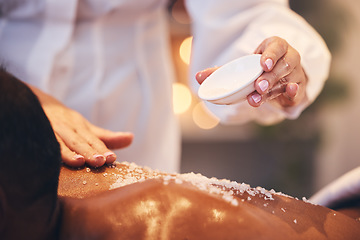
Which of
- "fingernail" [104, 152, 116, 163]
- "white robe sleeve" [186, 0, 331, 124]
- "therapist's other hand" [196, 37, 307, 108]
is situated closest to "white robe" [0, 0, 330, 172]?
"white robe sleeve" [186, 0, 331, 124]

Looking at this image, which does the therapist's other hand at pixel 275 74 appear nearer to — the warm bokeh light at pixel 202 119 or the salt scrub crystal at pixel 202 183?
the salt scrub crystal at pixel 202 183

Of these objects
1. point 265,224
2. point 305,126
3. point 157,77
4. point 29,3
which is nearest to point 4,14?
point 29,3

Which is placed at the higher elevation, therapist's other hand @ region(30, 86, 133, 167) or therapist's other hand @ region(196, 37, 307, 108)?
therapist's other hand @ region(196, 37, 307, 108)

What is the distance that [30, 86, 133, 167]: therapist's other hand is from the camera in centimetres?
74

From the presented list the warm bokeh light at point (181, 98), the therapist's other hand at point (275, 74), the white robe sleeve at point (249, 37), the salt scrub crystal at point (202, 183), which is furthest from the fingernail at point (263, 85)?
the warm bokeh light at point (181, 98)

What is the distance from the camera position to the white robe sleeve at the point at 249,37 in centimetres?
99

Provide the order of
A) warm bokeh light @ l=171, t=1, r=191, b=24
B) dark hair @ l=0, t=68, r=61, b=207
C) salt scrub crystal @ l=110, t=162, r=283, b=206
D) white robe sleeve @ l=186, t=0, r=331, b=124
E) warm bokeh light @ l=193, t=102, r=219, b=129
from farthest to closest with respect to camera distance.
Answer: warm bokeh light @ l=193, t=102, r=219, b=129
warm bokeh light @ l=171, t=1, r=191, b=24
white robe sleeve @ l=186, t=0, r=331, b=124
salt scrub crystal @ l=110, t=162, r=283, b=206
dark hair @ l=0, t=68, r=61, b=207

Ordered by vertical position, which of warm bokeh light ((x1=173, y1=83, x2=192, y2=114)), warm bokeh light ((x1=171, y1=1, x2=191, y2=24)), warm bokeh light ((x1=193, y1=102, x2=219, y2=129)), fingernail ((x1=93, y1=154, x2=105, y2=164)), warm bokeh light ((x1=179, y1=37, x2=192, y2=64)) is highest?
fingernail ((x1=93, y1=154, x2=105, y2=164))

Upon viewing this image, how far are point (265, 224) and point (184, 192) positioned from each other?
13 cm

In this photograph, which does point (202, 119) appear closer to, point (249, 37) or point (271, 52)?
point (249, 37)

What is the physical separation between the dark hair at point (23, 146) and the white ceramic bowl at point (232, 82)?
262mm

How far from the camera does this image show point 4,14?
110cm

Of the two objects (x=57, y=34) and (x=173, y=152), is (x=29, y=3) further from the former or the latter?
(x=173, y=152)

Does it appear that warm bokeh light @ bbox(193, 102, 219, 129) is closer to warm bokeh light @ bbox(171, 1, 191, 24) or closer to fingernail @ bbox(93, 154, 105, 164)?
warm bokeh light @ bbox(171, 1, 191, 24)
